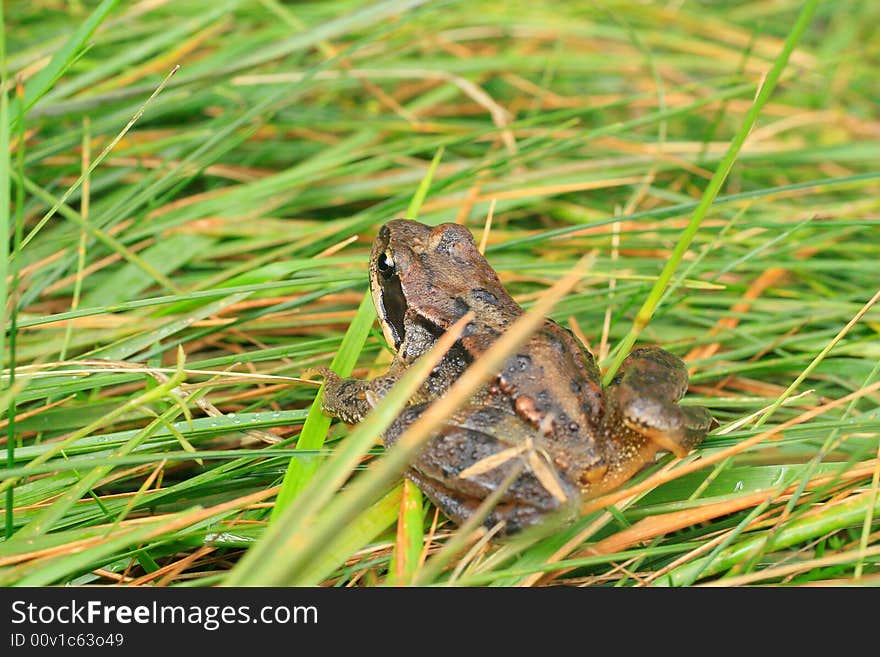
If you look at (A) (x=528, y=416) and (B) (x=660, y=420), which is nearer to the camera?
(B) (x=660, y=420)

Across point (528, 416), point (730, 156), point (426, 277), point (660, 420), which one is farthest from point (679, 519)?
point (426, 277)

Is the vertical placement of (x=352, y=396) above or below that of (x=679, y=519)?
above

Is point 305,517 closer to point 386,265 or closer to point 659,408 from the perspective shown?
point 659,408

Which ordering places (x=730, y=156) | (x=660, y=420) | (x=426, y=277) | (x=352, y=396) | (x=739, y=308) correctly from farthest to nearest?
(x=739, y=308)
(x=426, y=277)
(x=352, y=396)
(x=660, y=420)
(x=730, y=156)

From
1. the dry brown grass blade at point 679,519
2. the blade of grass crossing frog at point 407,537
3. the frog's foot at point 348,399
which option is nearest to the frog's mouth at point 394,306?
the frog's foot at point 348,399
